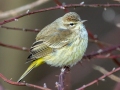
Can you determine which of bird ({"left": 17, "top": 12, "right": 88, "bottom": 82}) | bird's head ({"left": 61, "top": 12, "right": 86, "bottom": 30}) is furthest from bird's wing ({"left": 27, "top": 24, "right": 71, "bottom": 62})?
bird's head ({"left": 61, "top": 12, "right": 86, "bottom": 30})

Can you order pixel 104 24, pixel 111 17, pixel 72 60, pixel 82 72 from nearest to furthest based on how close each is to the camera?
pixel 72 60 < pixel 111 17 < pixel 82 72 < pixel 104 24

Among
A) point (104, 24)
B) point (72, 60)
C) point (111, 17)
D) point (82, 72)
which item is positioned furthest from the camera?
point (104, 24)

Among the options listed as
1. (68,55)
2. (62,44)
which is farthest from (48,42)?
(68,55)

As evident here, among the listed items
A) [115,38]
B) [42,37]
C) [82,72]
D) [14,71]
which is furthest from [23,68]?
[42,37]

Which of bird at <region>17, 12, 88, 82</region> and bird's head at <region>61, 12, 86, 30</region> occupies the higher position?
bird's head at <region>61, 12, 86, 30</region>

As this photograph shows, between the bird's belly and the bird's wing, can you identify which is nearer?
the bird's belly

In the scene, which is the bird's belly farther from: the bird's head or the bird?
the bird's head

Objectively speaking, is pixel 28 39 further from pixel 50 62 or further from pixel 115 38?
pixel 50 62
